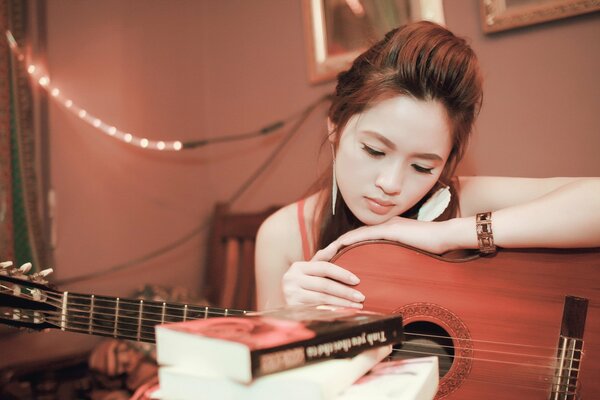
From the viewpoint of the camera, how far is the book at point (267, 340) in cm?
53

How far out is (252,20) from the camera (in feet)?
7.09

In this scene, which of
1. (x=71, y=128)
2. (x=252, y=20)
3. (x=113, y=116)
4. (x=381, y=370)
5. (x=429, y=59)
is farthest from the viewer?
(x=252, y=20)

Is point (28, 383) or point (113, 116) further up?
point (113, 116)

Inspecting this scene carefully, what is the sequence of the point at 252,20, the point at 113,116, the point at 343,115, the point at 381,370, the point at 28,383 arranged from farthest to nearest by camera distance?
1. the point at 252,20
2. the point at 113,116
3. the point at 28,383
4. the point at 343,115
5. the point at 381,370

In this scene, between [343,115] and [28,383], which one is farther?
[28,383]

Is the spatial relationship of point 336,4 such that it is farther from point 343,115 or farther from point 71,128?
point 71,128

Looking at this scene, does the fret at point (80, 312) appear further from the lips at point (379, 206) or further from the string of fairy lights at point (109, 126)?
the string of fairy lights at point (109, 126)

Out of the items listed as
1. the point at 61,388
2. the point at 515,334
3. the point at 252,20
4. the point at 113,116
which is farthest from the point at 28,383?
the point at 252,20

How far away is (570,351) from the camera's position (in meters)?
0.84

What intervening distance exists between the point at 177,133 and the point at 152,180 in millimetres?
267

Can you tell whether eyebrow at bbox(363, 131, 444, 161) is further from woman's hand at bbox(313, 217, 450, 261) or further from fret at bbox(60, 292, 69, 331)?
fret at bbox(60, 292, 69, 331)

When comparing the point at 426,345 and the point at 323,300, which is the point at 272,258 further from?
the point at 426,345

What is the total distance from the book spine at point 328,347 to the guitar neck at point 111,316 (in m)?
0.42

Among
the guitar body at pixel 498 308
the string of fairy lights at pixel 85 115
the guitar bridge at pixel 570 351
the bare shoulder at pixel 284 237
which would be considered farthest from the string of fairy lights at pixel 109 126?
the guitar bridge at pixel 570 351
